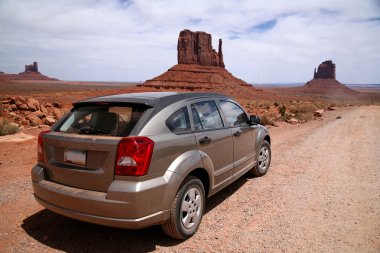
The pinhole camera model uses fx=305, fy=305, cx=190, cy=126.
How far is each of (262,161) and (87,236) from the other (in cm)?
352

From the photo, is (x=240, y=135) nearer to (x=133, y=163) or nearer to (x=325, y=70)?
(x=133, y=163)

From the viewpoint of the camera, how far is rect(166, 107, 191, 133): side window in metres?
3.36

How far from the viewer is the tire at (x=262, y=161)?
5.69 metres

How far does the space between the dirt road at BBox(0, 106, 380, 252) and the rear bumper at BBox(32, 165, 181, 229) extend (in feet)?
1.67

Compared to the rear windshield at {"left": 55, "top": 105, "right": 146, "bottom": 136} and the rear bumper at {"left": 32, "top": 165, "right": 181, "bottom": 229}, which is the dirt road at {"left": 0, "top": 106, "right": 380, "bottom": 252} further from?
the rear windshield at {"left": 55, "top": 105, "right": 146, "bottom": 136}

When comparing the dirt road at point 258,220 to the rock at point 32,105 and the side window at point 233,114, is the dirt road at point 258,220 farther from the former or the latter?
the rock at point 32,105

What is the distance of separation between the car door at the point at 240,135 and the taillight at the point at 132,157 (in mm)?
1882

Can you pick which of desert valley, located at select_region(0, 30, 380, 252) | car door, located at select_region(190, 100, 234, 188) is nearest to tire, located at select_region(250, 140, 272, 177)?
desert valley, located at select_region(0, 30, 380, 252)

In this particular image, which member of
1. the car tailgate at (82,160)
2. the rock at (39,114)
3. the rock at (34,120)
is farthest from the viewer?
the rock at (39,114)

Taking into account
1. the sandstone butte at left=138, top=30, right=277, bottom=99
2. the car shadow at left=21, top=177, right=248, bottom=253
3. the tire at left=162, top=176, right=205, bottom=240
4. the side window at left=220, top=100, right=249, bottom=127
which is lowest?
the car shadow at left=21, top=177, right=248, bottom=253

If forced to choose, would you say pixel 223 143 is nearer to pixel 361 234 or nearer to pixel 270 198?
pixel 270 198

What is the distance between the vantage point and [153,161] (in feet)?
9.73

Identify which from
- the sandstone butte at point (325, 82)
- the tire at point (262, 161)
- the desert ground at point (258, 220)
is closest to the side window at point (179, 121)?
the desert ground at point (258, 220)

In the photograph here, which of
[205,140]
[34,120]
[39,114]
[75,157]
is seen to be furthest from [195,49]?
[75,157]
